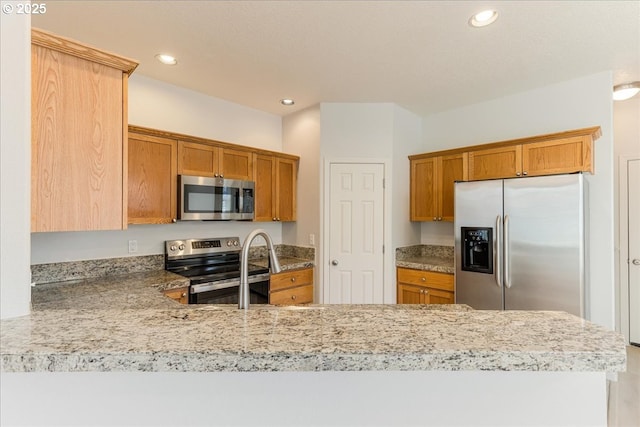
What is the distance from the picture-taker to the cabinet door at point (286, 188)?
3.63m

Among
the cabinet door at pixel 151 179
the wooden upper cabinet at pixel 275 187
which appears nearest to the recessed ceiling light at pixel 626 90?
the wooden upper cabinet at pixel 275 187

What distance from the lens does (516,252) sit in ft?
8.61

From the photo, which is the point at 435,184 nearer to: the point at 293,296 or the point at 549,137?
the point at 549,137

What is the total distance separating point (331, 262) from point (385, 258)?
0.61 meters

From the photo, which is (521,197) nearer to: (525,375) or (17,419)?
(525,375)

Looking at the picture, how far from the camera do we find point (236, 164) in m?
3.27

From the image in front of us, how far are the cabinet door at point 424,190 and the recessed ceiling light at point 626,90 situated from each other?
5.71ft

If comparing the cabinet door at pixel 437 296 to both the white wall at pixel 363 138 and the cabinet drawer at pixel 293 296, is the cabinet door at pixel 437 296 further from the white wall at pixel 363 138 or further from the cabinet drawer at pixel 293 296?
the cabinet drawer at pixel 293 296

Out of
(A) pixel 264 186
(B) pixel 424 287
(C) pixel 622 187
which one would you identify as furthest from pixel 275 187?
(C) pixel 622 187

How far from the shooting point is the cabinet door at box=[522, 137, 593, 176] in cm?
258

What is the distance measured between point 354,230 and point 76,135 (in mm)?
2612

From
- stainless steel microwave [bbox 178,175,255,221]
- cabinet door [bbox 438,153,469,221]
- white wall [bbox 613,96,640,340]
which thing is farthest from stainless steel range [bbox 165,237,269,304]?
white wall [bbox 613,96,640,340]

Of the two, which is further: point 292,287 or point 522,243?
point 292,287

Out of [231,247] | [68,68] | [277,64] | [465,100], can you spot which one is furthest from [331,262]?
[68,68]
